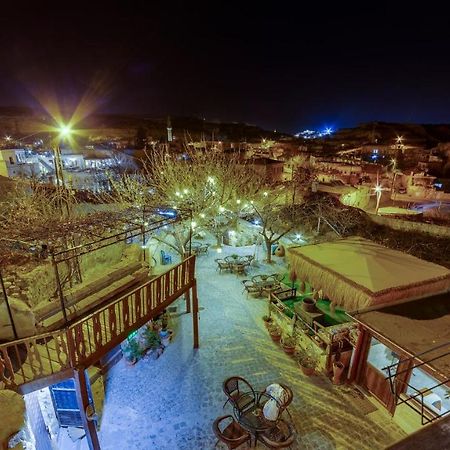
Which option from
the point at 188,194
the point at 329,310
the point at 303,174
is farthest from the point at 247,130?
the point at 329,310

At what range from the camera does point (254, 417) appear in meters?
7.41

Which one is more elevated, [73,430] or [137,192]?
[137,192]

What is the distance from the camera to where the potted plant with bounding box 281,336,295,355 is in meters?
10.5

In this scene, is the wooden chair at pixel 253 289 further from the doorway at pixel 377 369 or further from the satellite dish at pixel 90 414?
the satellite dish at pixel 90 414

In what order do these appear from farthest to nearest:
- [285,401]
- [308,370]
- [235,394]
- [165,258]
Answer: [165,258], [308,370], [235,394], [285,401]

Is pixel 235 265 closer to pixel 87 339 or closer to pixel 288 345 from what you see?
pixel 288 345

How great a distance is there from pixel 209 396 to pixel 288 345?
3.33 m

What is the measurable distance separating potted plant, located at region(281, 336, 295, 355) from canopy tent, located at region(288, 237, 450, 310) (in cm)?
230

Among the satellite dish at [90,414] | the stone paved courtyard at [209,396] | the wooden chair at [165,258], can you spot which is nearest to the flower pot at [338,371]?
the stone paved courtyard at [209,396]

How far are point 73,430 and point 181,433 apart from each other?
2.99 metres

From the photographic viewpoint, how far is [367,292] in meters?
8.11

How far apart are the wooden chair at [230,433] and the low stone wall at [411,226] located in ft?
76.7

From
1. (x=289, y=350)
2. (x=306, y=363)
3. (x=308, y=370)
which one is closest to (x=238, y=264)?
(x=289, y=350)

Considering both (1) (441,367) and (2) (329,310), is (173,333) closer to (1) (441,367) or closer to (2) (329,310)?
(2) (329,310)
